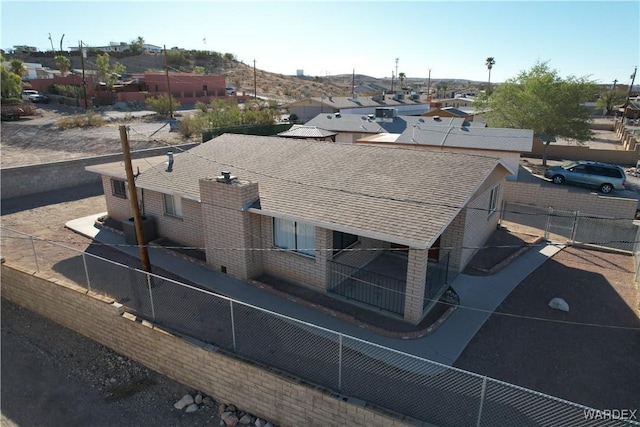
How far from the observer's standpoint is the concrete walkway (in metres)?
9.71

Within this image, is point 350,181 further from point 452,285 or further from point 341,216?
point 452,285

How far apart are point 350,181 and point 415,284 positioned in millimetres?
4106

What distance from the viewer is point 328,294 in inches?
468

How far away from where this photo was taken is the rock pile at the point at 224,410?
920cm

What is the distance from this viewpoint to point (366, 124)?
33.4m

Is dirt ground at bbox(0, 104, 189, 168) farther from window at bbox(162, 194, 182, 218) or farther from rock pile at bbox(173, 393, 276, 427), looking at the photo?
rock pile at bbox(173, 393, 276, 427)

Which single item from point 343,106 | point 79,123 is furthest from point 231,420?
point 343,106

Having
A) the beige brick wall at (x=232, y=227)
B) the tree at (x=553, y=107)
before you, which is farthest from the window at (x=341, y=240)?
the tree at (x=553, y=107)

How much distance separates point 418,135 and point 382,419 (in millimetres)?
21234

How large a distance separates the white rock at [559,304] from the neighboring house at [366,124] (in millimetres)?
20495

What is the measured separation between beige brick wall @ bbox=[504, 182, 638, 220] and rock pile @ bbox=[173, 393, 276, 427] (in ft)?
64.9

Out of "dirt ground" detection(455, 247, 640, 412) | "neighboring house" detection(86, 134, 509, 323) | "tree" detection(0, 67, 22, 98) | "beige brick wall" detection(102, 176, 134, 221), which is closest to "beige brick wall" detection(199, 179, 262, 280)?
"neighboring house" detection(86, 134, 509, 323)

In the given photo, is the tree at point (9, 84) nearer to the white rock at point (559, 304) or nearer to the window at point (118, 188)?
the window at point (118, 188)

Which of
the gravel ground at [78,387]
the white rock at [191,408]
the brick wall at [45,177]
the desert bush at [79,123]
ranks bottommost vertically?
the gravel ground at [78,387]
